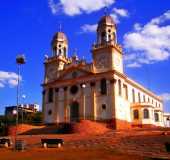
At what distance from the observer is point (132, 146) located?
2780 cm

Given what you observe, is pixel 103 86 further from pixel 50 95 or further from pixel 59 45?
pixel 59 45

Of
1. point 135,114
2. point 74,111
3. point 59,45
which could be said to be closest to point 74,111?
point 74,111

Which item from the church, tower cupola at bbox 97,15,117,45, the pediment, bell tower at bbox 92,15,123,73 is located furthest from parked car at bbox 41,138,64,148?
tower cupola at bbox 97,15,117,45

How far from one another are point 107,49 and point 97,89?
6.82 metres

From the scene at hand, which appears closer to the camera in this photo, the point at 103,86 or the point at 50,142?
the point at 50,142

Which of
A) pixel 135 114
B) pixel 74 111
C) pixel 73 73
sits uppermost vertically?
pixel 73 73

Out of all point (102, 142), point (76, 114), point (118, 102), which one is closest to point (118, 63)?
point (118, 102)

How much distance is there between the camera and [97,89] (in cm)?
5362

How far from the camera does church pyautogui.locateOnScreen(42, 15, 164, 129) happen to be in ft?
171

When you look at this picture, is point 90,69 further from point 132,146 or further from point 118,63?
point 132,146

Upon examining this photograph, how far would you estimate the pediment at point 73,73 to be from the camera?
5581 cm

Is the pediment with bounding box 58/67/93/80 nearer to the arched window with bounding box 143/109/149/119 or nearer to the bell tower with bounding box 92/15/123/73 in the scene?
the bell tower with bounding box 92/15/123/73

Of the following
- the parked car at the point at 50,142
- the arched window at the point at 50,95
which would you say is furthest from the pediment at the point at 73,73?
the parked car at the point at 50,142

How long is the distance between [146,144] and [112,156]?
7.07 metres
